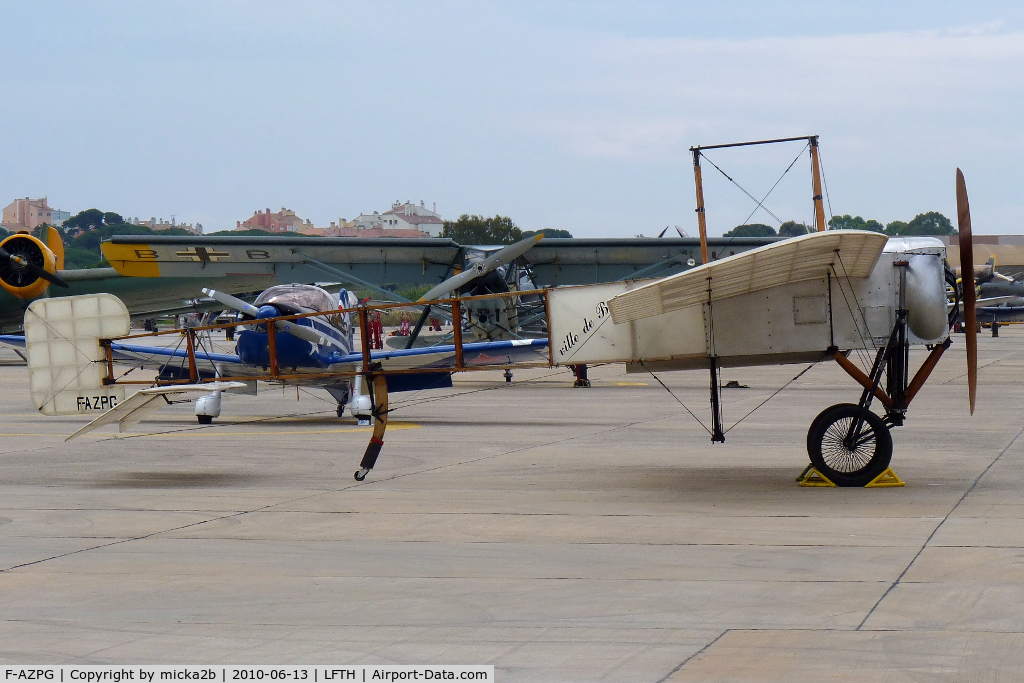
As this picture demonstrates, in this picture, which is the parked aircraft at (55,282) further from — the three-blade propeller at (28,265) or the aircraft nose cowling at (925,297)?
the aircraft nose cowling at (925,297)

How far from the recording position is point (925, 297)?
10.6 m

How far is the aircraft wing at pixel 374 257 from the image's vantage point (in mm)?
24281

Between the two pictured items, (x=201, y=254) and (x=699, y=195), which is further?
(x=201, y=254)

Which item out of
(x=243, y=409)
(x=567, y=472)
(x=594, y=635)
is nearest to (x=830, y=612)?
(x=594, y=635)

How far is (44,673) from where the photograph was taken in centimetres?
502

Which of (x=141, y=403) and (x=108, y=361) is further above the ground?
(x=108, y=361)

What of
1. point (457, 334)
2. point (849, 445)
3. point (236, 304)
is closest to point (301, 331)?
point (236, 304)

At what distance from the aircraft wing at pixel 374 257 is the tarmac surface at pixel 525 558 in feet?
30.4

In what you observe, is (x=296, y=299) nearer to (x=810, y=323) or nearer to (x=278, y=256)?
(x=278, y=256)

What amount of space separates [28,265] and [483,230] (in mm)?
94283

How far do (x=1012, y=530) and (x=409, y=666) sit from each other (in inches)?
219

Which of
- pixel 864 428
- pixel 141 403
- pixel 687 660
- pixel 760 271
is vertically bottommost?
pixel 687 660

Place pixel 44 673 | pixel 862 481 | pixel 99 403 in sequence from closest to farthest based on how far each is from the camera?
pixel 44 673
pixel 862 481
pixel 99 403

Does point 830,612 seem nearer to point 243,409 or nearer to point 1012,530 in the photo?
point 1012,530
